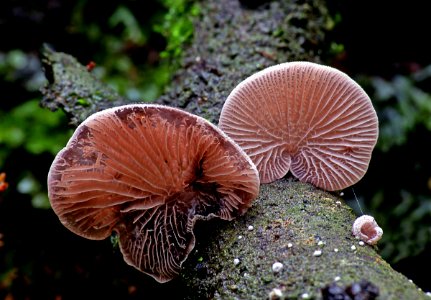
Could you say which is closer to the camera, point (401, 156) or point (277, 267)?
point (277, 267)

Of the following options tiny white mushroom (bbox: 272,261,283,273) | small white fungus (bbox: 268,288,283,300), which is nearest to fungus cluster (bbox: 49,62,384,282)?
tiny white mushroom (bbox: 272,261,283,273)

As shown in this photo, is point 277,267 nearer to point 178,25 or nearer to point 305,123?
point 305,123

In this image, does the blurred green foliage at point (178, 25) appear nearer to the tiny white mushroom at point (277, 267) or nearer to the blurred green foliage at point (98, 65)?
the blurred green foliage at point (98, 65)

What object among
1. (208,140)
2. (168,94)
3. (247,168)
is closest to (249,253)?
(247,168)

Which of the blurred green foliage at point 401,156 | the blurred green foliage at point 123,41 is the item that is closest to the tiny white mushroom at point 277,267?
the blurred green foliage at point 401,156

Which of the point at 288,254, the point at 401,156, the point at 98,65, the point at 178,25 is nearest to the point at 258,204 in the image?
the point at 288,254
